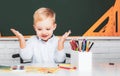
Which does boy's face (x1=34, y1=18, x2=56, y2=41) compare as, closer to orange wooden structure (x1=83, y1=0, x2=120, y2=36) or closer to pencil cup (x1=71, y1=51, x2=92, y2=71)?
orange wooden structure (x1=83, y1=0, x2=120, y2=36)

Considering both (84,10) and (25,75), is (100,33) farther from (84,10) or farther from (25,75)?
(25,75)

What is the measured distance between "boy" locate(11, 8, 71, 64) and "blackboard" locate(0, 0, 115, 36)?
0.92 ft

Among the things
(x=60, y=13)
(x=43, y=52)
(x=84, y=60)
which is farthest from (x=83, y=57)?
(x=60, y=13)

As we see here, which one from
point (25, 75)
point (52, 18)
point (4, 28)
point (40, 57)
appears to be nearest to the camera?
point (25, 75)

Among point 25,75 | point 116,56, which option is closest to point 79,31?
point 116,56

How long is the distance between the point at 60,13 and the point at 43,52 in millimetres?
541

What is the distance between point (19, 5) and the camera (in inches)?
92.4

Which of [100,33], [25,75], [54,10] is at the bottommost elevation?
[25,75]

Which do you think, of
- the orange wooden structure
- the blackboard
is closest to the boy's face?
the blackboard

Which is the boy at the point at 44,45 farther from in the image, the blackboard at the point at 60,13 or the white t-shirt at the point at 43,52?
the blackboard at the point at 60,13

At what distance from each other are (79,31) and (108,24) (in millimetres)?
290

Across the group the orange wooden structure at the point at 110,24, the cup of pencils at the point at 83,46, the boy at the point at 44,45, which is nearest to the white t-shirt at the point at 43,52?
the boy at the point at 44,45

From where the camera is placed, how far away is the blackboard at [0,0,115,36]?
233cm

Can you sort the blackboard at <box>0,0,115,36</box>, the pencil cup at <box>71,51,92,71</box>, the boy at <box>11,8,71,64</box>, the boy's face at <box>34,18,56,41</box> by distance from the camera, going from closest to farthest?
the pencil cup at <box>71,51,92,71</box> < the boy at <box>11,8,71,64</box> < the boy's face at <box>34,18,56,41</box> < the blackboard at <box>0,0,115,36</box>
